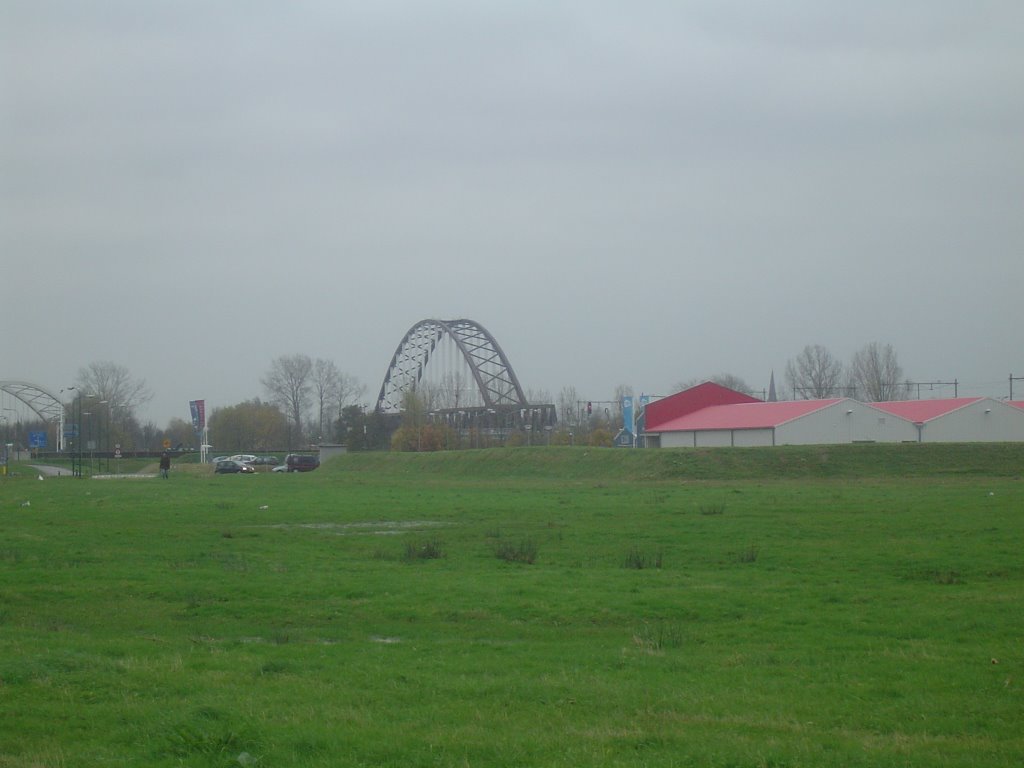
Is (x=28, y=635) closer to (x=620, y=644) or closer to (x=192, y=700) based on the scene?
(x=192, y=700)

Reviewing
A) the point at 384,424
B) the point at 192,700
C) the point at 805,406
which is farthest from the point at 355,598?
the point at 384,424

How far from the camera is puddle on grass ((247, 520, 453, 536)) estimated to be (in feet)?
84.4

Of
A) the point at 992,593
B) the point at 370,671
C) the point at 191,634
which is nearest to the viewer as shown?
the point at 370,671

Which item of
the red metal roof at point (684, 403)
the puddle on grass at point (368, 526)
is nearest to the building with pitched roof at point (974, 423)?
the red metal roof at point (684, 403)

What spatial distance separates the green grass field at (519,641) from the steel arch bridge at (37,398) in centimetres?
9514

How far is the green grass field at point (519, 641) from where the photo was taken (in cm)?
746

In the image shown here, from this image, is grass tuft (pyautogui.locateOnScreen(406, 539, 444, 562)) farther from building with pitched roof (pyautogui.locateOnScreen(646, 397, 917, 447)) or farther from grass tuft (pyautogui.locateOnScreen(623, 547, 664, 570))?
building with pitched roof (pyautogui.locateOnScreen(646, 397, 917, 447))

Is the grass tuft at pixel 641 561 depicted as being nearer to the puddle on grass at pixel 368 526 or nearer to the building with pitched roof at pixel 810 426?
the puddle on grass at pixel 368 526

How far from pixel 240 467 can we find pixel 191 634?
76.6 meters

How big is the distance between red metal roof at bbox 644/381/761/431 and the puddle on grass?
6648 cm

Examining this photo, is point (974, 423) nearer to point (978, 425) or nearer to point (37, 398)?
point (978, 425)

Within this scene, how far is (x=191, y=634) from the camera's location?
12.7m

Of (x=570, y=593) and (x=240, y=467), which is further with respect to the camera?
(x=240, y=467)

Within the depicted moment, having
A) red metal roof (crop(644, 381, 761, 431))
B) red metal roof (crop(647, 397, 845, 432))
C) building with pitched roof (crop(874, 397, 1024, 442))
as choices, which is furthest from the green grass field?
red metal roof (crop(644, 381, 761, 431))
